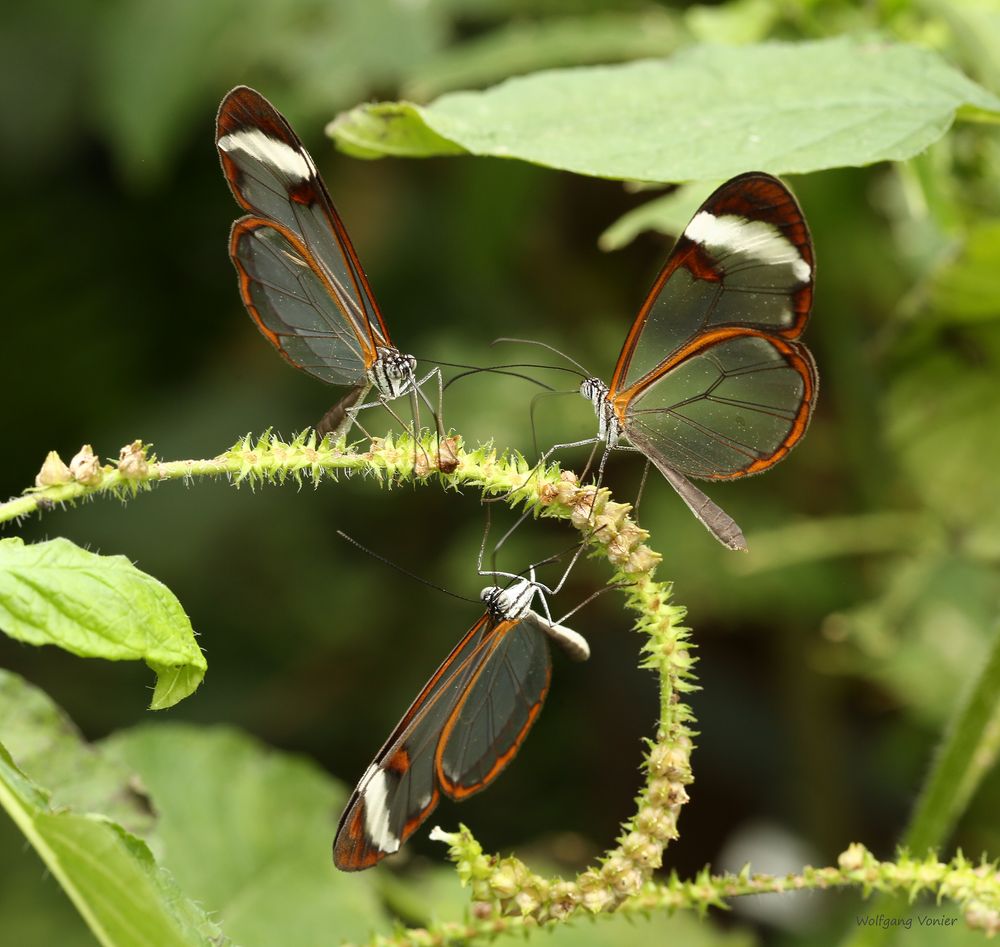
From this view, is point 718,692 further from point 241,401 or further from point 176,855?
point 176,855

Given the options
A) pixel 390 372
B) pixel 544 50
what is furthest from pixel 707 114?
pixel 544 50

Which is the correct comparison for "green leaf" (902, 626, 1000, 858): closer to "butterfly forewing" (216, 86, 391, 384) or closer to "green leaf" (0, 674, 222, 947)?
"butterfly forewing" (216, 86, 391, 384)

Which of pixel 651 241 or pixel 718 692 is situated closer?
pixel 651 241

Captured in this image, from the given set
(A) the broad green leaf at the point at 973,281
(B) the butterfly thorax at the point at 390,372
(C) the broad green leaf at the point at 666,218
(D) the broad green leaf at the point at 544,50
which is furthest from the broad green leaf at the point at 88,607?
(D) the broad green leaf at the point at 544,50

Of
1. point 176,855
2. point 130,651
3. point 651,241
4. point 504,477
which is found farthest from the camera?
point 651,241

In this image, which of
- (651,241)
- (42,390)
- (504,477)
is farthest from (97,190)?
(504,477)
